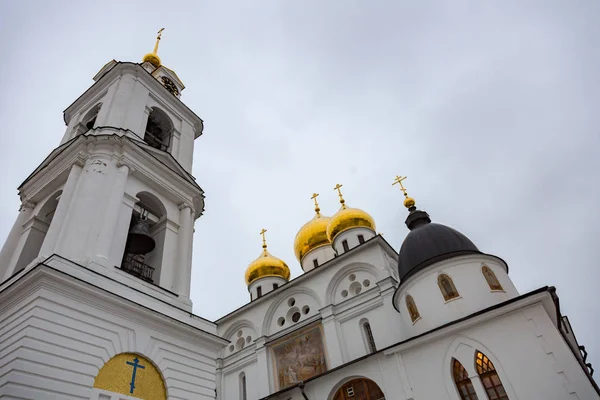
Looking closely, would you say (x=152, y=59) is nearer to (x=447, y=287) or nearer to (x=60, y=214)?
(x=60, y=214)

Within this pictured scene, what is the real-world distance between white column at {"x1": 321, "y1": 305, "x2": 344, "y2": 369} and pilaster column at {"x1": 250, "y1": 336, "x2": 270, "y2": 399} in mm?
2948

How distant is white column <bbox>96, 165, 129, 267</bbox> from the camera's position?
315 inches

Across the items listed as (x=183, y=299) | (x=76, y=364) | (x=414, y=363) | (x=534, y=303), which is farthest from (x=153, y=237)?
(x=534, y=303)

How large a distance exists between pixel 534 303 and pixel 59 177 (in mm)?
11997

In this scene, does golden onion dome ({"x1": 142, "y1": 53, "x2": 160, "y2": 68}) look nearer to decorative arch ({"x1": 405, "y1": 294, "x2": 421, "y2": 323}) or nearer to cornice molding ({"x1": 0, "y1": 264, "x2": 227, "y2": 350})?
cornice molding ({"x1": 0, "y1": 264, "x2": 227, "y2": 350})

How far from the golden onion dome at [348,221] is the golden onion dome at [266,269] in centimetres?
359

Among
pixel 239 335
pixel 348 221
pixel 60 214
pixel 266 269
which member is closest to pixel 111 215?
pixel 60 214

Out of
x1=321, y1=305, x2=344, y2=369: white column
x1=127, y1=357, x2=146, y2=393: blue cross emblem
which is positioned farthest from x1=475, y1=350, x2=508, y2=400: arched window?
x1=127, y1=357, x2=146, y2=393: blue cross emblem

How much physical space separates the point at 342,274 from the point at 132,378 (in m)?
12.3

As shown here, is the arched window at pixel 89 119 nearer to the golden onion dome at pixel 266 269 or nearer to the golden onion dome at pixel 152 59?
the golden onion dome at pixel 152 59

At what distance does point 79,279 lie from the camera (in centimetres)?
687

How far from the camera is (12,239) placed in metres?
9.31

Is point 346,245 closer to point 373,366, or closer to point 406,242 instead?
point 406,242

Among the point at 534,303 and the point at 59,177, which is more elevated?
the point at 59,177
